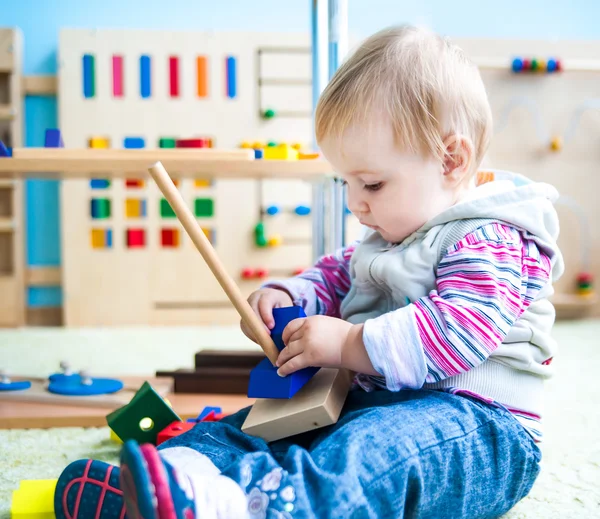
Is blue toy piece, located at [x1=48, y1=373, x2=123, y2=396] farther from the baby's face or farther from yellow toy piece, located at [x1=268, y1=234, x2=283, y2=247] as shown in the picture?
yellow toy piece, located at [x1=268, y1=234, x2=283, y2=247]

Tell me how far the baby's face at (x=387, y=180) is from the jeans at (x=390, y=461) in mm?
167

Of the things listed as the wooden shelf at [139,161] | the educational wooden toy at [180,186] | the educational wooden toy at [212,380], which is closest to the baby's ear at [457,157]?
the wooden shelf at [139,161]

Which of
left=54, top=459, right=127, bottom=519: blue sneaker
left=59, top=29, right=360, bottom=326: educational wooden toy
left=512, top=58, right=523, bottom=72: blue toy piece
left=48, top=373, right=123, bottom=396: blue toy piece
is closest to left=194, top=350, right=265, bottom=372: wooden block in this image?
left=48, top=373, right=123, bottom=396: blue toy piece

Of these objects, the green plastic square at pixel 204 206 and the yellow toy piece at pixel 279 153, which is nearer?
the yellow toy piece at pixel 279 153

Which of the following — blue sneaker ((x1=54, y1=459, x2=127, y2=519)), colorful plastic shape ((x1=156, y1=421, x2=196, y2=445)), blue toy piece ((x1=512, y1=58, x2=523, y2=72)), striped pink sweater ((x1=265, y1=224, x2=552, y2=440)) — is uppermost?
blue toy piece ((x1=512, y1=58, x2=523, y2=72))

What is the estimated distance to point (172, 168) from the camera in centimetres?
109

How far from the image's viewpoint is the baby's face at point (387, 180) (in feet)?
2.07

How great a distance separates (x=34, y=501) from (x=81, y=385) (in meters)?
0.46

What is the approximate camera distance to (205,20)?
2318 mm

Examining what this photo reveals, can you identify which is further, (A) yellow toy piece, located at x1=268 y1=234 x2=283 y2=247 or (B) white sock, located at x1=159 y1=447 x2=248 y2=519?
(A) yellow toy piece, located at x1=268 y1=234 x2=283 y2=247

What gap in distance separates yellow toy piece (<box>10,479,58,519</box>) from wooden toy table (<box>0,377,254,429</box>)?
324mm

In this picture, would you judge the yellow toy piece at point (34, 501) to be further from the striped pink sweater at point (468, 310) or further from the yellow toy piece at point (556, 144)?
the yellow toy piece at point (556, 144)

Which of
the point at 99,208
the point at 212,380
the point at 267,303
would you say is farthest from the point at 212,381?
the point at 99,208

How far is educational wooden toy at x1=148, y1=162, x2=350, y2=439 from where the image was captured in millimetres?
585
